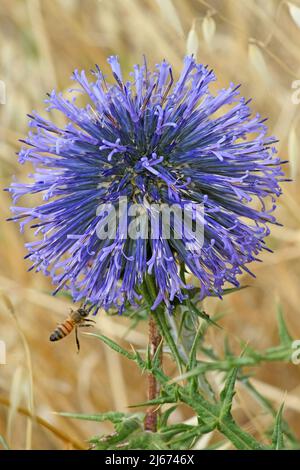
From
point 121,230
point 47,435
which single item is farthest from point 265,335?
point 121,230

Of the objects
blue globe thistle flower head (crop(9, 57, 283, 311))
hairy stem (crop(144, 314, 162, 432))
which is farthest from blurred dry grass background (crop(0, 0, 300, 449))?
hairy stem (crop(144, 314, 162, 432))

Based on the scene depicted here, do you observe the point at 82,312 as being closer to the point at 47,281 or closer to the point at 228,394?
the point at 228,394

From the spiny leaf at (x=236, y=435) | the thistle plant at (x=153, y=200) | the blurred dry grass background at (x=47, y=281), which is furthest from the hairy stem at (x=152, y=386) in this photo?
the blurred dry grass background at (x=47, y=281)

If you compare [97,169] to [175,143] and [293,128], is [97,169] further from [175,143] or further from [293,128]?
[293,128]

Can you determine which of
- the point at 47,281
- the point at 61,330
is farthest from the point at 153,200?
the point at 47,281

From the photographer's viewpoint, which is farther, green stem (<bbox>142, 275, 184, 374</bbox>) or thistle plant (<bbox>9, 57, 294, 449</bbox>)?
thistle plant (<bbox>9, 57, 294, 449</bbox>)

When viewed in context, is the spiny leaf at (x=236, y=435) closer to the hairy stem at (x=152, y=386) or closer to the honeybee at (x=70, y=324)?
the hairy stem at (x=152, y=386)

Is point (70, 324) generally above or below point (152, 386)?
above

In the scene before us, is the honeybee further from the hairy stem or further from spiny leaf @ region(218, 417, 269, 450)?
spiny leaf @ region(218, 417, 269, 450)
